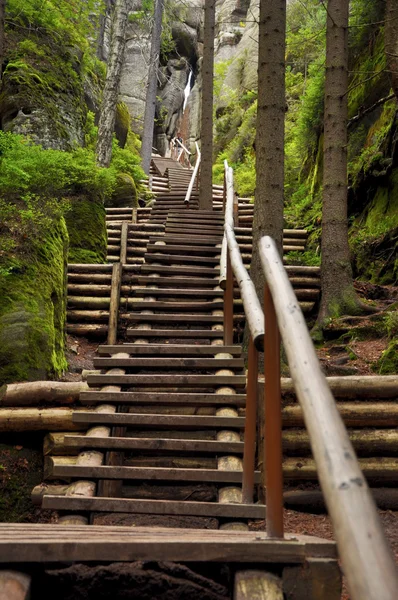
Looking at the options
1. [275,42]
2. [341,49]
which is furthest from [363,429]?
[341,49]

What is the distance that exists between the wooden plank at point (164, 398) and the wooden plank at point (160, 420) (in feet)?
0.89

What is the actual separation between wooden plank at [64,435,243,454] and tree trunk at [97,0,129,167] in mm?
11374

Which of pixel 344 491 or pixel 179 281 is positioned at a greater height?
pixel 179 281

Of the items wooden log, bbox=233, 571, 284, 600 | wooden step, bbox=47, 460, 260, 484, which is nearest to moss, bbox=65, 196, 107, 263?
wooden step, bbox=47, 460, 260, 484

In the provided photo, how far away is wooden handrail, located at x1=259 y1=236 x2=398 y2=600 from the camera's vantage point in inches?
34.6

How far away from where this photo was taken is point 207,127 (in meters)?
13.9

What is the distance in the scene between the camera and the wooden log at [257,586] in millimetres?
1646

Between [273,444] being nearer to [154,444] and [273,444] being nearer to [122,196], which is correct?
[154,444]

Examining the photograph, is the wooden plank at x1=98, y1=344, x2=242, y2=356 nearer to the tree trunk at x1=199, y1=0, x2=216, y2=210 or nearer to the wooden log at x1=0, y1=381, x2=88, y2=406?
the wooden log at x1=0, y1=381, x2=88, y2=406

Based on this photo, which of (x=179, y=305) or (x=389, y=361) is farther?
(x=179, y=305)

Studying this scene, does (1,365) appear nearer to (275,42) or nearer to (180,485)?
→ (180,485)

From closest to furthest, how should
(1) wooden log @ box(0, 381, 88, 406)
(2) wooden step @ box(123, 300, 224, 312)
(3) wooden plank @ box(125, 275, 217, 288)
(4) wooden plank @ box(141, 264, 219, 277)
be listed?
(1) wooden log @ box(0, 381, 88, 406) → (2) wooden step @ box(123, 300, 224, 312) → (3) wooden plank @ box(125, 275, 217, 288) → (4) wooden plank @ box(141, 264, 219, 277)

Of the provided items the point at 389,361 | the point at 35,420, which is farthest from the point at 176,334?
the point at 389,361

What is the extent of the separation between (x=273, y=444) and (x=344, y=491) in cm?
102
